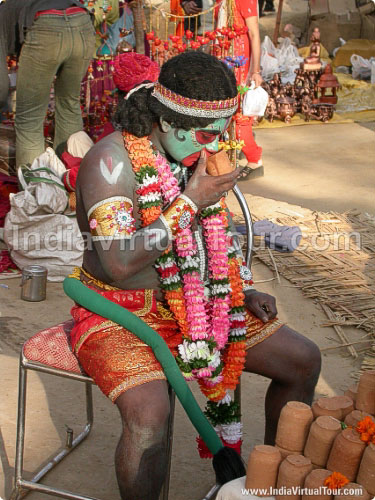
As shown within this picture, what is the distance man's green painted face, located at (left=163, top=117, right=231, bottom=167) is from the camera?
287 centimetres

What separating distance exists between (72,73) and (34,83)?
36 centimetres

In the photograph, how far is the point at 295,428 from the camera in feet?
7.31

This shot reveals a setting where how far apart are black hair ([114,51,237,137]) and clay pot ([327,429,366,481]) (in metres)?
1.29

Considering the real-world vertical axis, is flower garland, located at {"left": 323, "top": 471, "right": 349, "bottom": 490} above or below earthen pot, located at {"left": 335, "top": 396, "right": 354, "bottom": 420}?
below

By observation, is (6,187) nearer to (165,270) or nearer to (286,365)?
(165,270)

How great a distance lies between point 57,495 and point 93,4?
555 cm

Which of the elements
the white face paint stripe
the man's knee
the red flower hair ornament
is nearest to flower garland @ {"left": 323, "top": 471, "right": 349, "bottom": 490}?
the man's knee

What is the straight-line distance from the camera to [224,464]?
2.78 metres

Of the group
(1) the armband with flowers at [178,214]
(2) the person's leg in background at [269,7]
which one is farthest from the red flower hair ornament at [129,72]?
(2) the person's leg in background at [269,7]

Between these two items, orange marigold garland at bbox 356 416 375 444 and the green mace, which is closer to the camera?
orange marigold garland at bbox 356 416 375 444

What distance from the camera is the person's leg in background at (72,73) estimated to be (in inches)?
236

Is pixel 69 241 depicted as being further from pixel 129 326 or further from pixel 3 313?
pixel 129 326

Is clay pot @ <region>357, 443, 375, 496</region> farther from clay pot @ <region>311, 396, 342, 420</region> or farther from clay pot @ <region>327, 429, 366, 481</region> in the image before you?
clay pot @ <region>311, 396, 342, 420</region>

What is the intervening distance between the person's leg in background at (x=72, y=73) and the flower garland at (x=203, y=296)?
11.1 ft
